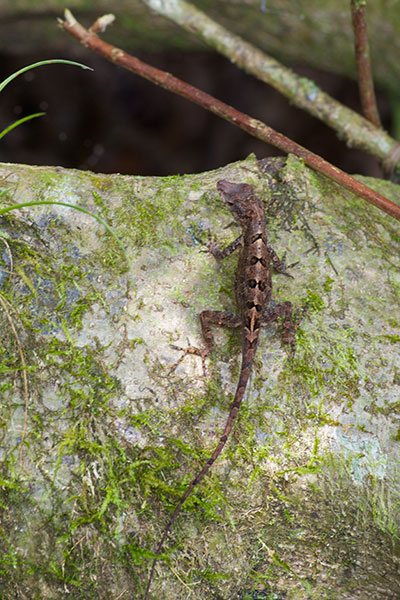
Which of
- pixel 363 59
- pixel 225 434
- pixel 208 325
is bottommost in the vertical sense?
pixel 225 434

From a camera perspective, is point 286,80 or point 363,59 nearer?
point 363,59

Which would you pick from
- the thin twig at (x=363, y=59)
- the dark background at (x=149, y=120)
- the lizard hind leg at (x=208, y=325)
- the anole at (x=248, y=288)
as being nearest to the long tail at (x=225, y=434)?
the anole at (x=248, y=288)

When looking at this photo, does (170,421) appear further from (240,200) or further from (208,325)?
(240,200)

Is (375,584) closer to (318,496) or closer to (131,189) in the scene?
(318,496)

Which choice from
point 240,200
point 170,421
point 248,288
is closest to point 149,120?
point 240,200

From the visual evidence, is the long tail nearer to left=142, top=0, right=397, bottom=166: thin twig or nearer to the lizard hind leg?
the lizard hind leg

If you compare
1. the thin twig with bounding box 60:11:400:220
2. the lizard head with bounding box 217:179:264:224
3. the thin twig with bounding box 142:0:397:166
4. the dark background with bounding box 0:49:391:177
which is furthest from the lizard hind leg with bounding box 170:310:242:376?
the dark background with bounding box 0:49:391:177

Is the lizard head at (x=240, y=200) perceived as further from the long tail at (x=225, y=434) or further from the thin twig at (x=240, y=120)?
the long tail at (x=225, y=434)
